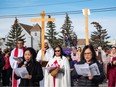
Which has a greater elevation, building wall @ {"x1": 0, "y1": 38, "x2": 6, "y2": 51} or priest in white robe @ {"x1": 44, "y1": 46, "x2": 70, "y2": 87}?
building wall @ {"x1": 0, "y1": 38, "x2": 6, "y2": 51}

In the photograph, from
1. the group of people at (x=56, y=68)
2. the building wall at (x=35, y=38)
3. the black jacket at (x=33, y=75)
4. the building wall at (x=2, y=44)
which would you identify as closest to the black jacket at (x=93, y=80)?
the group of people at (x=56, y=68)

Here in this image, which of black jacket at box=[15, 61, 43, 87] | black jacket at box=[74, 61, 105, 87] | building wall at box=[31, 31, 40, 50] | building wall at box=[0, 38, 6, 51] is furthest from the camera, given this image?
building wall at box=[31, 31, 40, 50]

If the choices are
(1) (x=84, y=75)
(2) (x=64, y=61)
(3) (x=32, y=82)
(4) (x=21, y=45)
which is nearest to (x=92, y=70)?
(1) (x=84, y=75)

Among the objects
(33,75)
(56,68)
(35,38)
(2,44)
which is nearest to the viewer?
(33,75)

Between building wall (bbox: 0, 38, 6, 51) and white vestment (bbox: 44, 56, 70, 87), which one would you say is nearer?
white vestment (bbox: 44, 56, 70, 87)

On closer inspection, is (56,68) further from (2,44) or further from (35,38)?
(35,38)

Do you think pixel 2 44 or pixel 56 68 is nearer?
pixel 56 68

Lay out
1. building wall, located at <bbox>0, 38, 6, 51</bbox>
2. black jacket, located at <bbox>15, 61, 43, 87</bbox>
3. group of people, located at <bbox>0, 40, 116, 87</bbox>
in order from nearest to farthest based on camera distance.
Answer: group of people, located at <bbox>0, 40, 116, 87</bbox> → black jacket, located at <bbox>15, 61, 43, 87</bbox> → building wall, located at <bbox>0, 38, 6, 51</bbox>

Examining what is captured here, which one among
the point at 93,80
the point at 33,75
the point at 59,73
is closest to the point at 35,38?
→ the point at 59,73

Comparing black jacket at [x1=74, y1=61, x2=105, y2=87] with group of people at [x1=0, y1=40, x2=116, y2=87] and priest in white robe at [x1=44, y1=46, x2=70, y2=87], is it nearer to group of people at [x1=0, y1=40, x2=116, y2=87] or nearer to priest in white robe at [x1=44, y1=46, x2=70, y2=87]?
group of people at [x1=0, y1=40, x2=116, y2=87]

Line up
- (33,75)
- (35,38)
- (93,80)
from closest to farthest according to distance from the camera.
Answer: (93,80) → (33,75) → (35,38)

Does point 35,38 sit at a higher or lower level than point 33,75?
higher

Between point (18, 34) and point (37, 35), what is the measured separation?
23.7m

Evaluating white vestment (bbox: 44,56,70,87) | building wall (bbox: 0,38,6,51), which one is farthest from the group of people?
building wall (bbox: 0,38,6,51)
